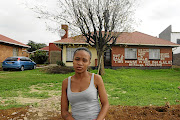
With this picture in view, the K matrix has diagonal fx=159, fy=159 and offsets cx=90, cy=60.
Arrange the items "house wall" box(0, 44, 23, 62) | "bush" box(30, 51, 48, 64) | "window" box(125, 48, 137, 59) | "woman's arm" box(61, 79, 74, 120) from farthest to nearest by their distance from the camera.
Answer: "bush" box(30, 51, 48, 64), "house wall" box(0, 44, 23, 62), "window" box(125, 48, 137, 59), "woman's arm" box(61, 79, 74, 120)

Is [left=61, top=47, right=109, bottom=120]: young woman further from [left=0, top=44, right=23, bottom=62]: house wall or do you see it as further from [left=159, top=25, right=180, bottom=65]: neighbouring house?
[left=159, top=25, right=180, bottom=65]: neighbouring house

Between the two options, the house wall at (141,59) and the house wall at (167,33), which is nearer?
the house wall at (141,59)

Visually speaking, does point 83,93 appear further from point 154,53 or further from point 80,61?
point 154,53

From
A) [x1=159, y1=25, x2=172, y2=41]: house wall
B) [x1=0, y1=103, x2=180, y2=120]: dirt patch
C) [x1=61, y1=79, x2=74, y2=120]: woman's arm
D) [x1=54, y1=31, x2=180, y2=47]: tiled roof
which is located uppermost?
[x1=159, y1=25, x2=172, y2=41]: house wall

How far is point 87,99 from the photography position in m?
1.61

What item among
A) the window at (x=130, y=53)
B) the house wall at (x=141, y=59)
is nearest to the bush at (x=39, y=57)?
the house wall at (x=141, y=59)

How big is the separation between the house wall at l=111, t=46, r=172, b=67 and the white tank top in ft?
54.9

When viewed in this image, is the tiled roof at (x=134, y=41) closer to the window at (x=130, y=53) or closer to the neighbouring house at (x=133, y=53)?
the neighbouring house at (x=133, y=53)

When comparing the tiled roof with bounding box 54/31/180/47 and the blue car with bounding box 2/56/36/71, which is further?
the tiled roof with bounding box 54/31/180/47

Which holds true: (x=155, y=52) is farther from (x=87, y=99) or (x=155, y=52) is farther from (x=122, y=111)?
(x=87, y=99)

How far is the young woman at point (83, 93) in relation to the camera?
1.62m

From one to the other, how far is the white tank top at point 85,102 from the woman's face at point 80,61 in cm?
18

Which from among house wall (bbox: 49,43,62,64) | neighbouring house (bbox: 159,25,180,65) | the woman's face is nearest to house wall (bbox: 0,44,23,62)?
house wall (bbox: 49,43,62,64)

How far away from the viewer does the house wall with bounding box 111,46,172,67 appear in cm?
1830
